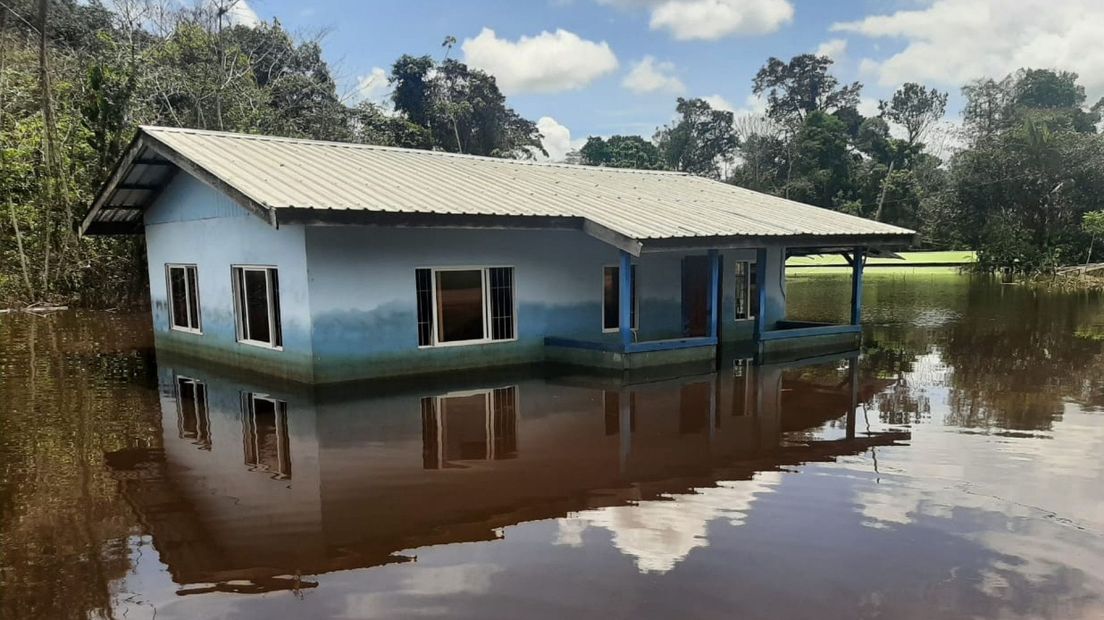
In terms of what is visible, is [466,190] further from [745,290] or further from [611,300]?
[745,290]

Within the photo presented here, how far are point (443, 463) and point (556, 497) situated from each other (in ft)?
4.70

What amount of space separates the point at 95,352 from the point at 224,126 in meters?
14.3

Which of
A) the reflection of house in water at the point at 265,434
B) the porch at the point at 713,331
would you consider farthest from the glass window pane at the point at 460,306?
the reflection of house in water at the point at 265,434

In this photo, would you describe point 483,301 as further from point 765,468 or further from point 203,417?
point 765,468

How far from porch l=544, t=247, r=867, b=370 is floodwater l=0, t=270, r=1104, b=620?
2.57ft

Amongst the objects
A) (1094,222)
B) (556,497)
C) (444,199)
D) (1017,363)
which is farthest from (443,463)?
(1094,222)

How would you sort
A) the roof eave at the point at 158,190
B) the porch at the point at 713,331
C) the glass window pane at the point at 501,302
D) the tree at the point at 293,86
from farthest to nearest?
the tree at the point at 293,86
the glass window pane at the point at 501,302
the porch at the point at 713,331
the roof eave at the point at 158,190

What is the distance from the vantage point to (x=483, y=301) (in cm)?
1179

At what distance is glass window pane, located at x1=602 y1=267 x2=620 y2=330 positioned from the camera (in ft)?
44.3

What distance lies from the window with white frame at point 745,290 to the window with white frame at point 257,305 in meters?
9.46

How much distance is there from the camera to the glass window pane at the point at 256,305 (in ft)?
37.6

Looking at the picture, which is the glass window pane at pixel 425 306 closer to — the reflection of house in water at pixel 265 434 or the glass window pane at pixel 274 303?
the glass window pane at pixel 274 303

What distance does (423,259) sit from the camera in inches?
437

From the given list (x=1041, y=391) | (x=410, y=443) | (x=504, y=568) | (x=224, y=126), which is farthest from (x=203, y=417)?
(x=224, y=126)
